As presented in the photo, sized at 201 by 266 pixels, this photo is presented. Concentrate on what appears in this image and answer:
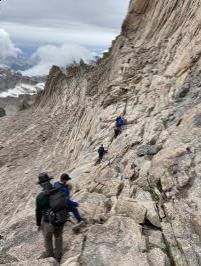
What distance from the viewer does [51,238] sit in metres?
13.8

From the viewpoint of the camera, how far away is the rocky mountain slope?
44.7ft

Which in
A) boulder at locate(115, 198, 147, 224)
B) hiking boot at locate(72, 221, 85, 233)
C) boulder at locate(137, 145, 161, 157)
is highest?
boulder at locate(137, 145, 161, 157)

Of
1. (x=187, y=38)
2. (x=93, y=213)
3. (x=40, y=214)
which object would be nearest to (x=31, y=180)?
(x=187, y=38)

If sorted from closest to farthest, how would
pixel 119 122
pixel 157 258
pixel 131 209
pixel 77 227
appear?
pixel 157 258, pixel 77 227, pixel 131 209, pixel 119 122

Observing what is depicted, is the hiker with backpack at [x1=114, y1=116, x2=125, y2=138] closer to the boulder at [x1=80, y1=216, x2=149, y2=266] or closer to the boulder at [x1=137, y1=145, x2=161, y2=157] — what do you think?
the boulder at [x1=137, y1=145, x2=161, y2=157]

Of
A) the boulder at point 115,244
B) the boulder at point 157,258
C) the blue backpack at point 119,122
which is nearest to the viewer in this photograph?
the boulder at point 157,258

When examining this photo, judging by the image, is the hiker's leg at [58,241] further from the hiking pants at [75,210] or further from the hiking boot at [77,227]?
the hiking pants at [75,210]

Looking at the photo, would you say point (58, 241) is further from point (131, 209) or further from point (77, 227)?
point (131, 209)

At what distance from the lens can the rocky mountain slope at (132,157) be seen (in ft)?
44.7

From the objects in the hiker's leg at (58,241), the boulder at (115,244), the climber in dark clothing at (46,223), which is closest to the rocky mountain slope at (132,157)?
the boulder at (115,244)

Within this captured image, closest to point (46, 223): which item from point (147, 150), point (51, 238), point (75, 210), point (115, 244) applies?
point (51, 238)

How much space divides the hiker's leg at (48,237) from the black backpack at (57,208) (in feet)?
0.83

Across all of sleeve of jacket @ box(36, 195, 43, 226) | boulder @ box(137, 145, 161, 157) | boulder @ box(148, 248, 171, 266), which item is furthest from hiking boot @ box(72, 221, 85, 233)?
boulder @ box(137, 145, 161, 157)

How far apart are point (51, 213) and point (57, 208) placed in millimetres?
221
